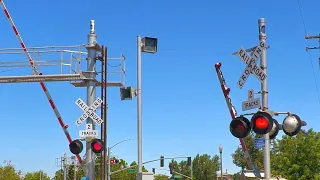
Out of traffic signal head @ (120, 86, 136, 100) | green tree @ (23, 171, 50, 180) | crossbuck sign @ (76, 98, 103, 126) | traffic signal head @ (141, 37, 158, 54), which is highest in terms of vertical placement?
traffic signal head @ (141, 37, 158, 54)

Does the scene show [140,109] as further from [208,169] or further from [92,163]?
[208,169]

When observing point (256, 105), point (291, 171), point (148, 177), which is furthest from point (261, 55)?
point (291, 171)

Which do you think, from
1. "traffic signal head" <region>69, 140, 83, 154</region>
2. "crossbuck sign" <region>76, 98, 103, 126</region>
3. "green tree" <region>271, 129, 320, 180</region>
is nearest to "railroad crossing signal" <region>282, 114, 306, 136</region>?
"crossbuck sign" <region>76, 98, 103, 126</region>

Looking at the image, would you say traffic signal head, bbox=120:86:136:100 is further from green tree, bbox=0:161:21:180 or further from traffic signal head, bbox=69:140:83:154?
green tree, bbox=0:161:21:180

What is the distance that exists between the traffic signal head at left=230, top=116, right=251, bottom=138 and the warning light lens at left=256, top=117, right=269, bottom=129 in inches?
16.9

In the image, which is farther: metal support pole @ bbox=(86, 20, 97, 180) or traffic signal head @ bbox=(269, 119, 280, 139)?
metal support pole @ bbox=(86, 20, 97, 180)

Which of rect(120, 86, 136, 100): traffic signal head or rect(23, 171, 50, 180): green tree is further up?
rect(120, 86, 136, 100): traffic signal head

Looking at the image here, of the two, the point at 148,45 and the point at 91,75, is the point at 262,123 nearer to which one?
the point at 148,45

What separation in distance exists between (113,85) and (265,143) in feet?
33.1

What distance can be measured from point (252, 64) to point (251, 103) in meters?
0.76

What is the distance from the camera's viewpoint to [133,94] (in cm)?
1438

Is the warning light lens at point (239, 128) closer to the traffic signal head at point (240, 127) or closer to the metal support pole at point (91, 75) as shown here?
the traffic signal head at point (240, 127)

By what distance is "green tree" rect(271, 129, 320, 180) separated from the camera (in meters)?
42.2

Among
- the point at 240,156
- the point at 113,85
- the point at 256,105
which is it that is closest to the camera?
the point at 256,105
